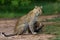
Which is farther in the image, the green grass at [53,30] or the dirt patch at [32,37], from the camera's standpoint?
the green grass at [53,30]

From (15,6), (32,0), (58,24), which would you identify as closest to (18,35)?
(58,24)

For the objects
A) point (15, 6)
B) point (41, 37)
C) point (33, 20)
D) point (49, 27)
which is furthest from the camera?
point (15, 6)

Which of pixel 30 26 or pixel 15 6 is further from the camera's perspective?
pixel 15 6

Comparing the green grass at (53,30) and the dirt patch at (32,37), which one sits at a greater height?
the green grass at (53,30)

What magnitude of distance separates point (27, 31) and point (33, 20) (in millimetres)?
452

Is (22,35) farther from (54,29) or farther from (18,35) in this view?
(54,29)

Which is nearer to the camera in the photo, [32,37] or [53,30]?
[32,37]

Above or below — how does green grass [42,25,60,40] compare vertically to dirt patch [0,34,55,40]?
above

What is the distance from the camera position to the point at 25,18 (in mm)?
10734

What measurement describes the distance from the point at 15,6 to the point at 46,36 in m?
11.5

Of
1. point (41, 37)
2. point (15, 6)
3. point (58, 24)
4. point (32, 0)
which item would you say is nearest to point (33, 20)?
point (41, 37)

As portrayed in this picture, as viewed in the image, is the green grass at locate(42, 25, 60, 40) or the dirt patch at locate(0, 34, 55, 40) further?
the green grass at locate(42, 25, 60, 40)

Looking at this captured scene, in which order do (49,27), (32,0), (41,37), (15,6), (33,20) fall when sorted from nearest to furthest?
(41,37)
(33,20)
(49,27)
(15,6)
(32,0)

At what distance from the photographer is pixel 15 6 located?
70.5ft
